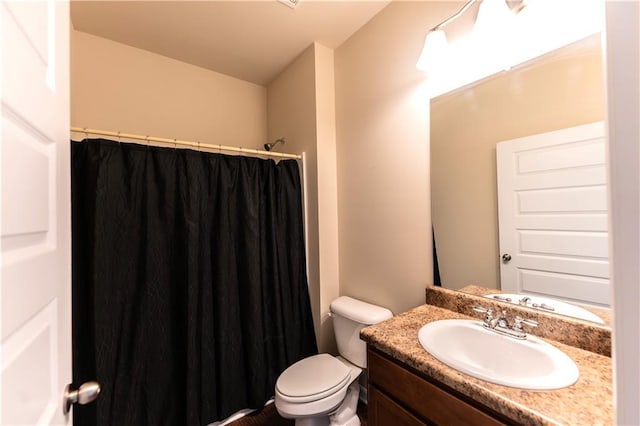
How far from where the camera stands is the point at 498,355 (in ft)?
3.14

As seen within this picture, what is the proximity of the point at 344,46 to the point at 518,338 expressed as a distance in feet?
6.42

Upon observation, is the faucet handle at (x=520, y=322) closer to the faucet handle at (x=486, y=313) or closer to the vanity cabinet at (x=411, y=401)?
the faucet handle at (x=486, y=313)

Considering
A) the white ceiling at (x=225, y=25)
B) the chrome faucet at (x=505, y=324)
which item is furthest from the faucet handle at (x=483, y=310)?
the white ceiling at (x=225, y=25)

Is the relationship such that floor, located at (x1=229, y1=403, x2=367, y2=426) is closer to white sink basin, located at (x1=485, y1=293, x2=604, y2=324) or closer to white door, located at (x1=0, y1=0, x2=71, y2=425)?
white sink basin, located at (x1=485, y1=293, x2=604, y2=324)

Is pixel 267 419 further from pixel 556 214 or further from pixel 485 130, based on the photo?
pixel 485 130

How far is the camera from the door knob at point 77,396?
22.1 inches

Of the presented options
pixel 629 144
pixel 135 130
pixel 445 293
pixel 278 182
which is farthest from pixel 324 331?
pixel 135 130

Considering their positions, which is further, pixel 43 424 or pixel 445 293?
pixel 445 293

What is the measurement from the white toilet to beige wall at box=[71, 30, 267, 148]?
1.73 m

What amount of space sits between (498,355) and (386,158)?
108 cm

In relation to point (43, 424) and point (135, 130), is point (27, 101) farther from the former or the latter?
point (135, 130)

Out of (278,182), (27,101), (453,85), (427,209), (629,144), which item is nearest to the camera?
(629,144)

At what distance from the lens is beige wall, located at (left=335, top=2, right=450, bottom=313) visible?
1.36 meters

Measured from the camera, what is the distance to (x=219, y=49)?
1.88 metres
